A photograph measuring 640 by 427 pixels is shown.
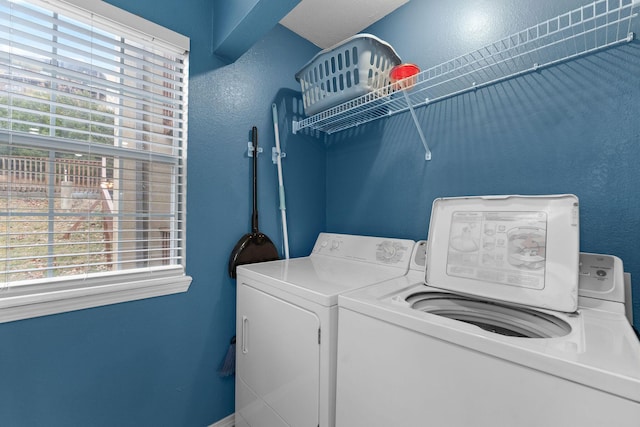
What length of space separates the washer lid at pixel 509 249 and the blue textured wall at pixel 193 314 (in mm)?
1109

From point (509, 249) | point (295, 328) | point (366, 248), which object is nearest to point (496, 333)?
point (509, 249)

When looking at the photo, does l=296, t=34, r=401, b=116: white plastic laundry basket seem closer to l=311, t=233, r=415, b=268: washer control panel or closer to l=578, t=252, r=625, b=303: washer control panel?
l=311, t=233, r=415, b=268: washer control panel

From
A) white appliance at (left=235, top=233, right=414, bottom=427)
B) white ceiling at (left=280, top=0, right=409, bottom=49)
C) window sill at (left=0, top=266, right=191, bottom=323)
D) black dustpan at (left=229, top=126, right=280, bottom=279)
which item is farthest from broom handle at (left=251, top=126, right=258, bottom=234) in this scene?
white ceiling at (left=280, top=0, right=409, bottom=49)

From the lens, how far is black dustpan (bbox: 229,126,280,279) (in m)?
1.78

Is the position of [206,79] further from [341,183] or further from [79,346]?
[79,346]

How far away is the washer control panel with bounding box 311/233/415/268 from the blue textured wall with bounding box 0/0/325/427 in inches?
8.0

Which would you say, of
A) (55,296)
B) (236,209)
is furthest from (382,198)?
(55,296)

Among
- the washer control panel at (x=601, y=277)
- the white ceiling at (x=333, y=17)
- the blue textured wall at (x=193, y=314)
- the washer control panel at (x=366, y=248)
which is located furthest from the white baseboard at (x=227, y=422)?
the white ceiling at (x=333, y=17)

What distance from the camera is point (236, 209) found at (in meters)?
1.81

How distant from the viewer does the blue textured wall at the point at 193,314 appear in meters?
1.23

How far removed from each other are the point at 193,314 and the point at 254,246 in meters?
0.52

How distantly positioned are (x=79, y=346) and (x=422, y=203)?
1934 mm

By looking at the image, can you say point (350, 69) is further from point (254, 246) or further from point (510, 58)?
point (254, 246)

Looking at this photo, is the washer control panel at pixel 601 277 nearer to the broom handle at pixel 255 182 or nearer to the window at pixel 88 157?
the broom handle at pixel 255 182
